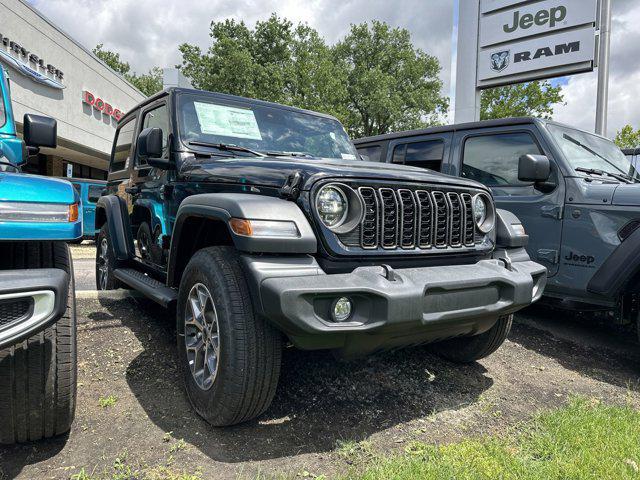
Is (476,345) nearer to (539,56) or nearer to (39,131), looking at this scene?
(39,131)

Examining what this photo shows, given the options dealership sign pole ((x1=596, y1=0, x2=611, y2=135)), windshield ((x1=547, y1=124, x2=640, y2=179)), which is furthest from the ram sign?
windshield ((x1=547, y1=124, x2=640, y2=179))

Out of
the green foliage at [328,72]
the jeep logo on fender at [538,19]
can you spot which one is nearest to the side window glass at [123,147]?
the jeep logo on fender at [538,19]

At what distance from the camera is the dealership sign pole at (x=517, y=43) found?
9.19m

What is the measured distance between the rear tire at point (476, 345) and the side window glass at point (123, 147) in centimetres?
342

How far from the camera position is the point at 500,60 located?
10.2m

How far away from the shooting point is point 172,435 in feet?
7.84

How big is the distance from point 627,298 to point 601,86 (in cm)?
652

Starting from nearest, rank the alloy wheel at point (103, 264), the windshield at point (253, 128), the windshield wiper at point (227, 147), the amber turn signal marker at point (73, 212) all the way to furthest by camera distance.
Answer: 1. the amber turn signal marker at point (73, 212)
2. the windshield wiper at point (227, 147)
3. the windshield at point (253, 128)
4. the alloy wheel at point (103, 264)

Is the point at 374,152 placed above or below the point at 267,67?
below

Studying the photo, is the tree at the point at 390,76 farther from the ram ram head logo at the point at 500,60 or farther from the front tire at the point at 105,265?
the front tire at the point at 105,265

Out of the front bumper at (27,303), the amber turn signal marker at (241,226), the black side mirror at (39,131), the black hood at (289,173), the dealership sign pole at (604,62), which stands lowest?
the front bumper at (27,303)

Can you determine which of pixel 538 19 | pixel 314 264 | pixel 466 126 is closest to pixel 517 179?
pixel 466 126

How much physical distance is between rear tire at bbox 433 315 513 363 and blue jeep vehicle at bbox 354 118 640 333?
1.08 meters

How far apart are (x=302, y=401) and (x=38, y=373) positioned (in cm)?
142
